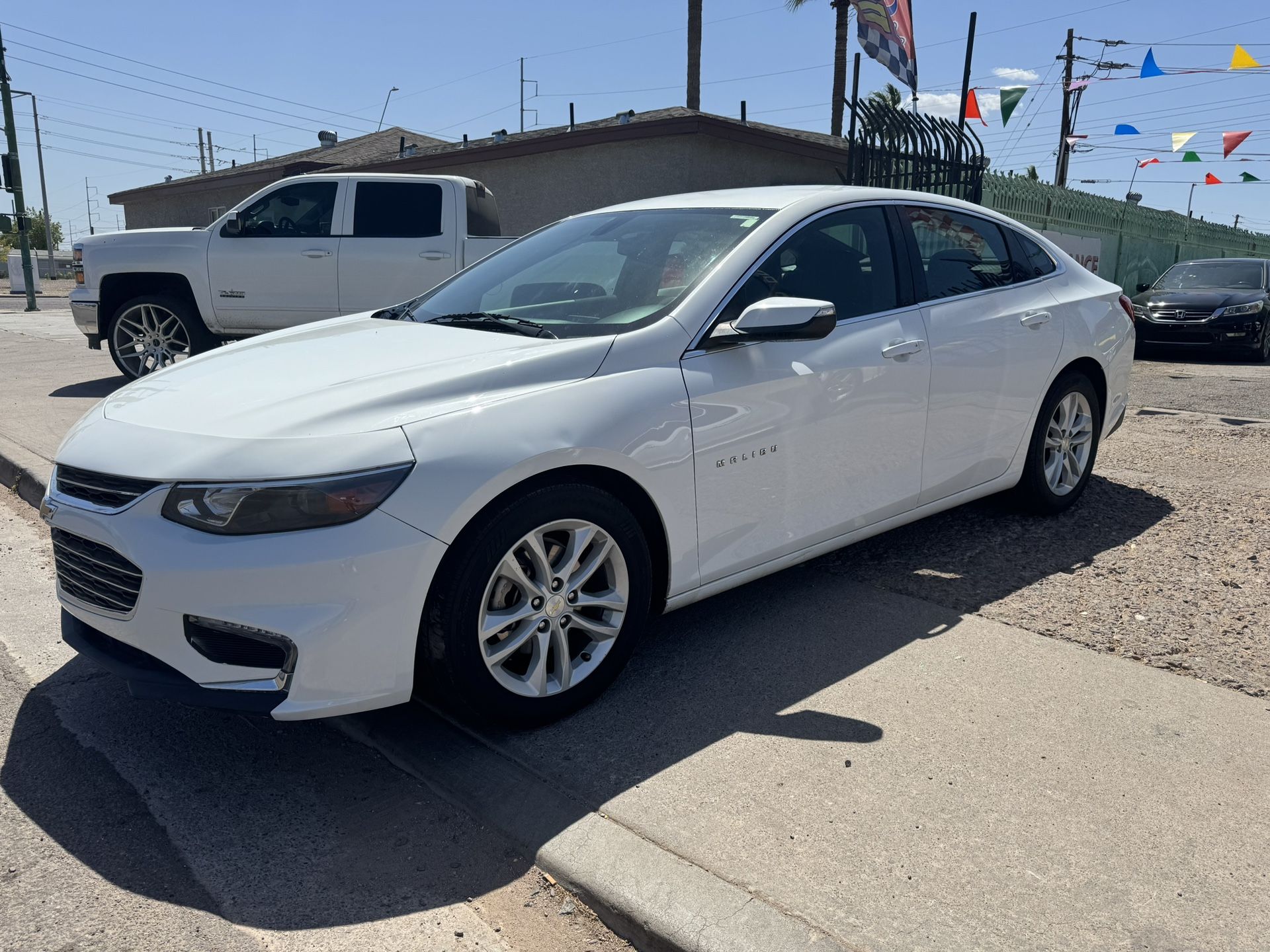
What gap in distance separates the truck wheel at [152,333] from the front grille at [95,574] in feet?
23.2

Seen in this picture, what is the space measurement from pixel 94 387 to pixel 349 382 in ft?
24.8

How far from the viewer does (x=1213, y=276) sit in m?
14.4

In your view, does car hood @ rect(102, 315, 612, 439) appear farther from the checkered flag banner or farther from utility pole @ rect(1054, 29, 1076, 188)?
utility pole @ rect(1054, 29, 1076, 188)

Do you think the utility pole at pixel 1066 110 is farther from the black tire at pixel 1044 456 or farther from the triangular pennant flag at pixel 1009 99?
the black tire at pixel 1044 456

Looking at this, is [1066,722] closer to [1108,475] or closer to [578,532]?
[578,532]

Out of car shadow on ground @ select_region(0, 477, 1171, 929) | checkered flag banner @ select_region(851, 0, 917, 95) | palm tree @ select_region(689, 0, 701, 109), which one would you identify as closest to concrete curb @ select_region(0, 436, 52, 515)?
car shadow on ground @ select_region(0, 477, 1171, 929)

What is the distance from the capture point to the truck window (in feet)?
32.7

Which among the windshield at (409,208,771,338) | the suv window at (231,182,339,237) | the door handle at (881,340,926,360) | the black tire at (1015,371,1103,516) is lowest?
the black tire at (1015,371,1103,516)

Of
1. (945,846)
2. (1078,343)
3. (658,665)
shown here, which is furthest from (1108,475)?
(945,846)

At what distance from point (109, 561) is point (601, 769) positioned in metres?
1.49

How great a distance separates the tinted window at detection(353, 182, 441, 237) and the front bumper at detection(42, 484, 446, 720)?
7.37 meters

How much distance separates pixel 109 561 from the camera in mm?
2818

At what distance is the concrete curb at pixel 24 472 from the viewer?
5.70 metres

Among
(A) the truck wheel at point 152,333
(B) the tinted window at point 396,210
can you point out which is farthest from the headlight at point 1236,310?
(A) the truck wheel at point 152,333
